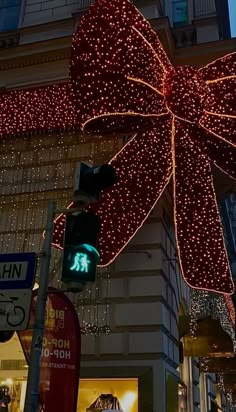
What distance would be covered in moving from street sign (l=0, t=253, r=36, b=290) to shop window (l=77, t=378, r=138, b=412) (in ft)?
13.6

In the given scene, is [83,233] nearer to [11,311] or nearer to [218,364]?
[11,311]

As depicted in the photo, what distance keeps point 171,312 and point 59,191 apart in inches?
110

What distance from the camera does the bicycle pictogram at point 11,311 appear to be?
4320mm

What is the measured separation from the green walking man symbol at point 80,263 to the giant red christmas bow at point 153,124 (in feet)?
12.2

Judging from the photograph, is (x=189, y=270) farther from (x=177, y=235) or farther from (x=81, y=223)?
(x=81, y=223)

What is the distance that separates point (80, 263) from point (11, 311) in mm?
676

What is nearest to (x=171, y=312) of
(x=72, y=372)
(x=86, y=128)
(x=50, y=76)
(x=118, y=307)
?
(x=118, y=307)

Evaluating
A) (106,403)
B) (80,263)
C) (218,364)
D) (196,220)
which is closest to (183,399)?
(218,364)

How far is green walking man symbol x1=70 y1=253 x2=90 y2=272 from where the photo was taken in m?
4.30

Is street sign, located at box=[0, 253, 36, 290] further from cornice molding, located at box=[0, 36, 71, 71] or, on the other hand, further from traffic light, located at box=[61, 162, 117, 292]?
cornice molding, located at box=[0, 36, 71, 71]

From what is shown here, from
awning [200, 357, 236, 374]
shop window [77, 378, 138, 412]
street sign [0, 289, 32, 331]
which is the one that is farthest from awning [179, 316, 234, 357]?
street sign [0, 289, 32, 331]

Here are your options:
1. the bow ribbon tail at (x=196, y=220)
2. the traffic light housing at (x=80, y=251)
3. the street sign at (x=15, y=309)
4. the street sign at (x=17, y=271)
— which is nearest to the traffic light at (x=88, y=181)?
the traffic light housing at (x=80, y=251)

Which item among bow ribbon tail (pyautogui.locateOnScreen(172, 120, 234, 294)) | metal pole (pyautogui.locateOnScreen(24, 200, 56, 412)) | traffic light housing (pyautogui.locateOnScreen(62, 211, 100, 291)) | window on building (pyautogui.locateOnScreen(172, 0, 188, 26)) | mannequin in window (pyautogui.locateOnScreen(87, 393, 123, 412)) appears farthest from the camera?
window on building (pyautogui.locateOnScreen(172, 0, 188, 26))

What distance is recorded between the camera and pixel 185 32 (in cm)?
1058
